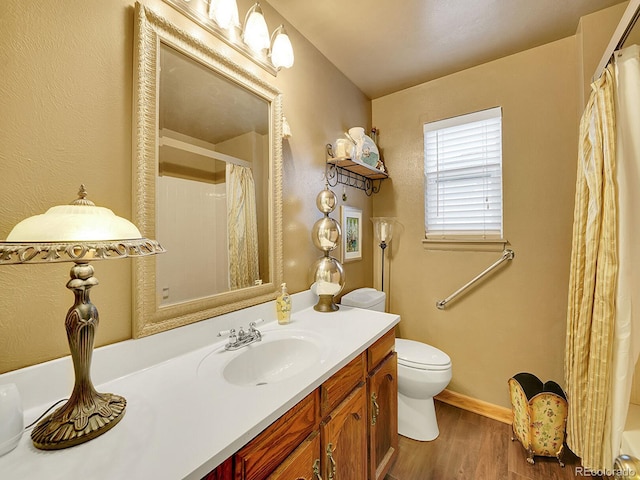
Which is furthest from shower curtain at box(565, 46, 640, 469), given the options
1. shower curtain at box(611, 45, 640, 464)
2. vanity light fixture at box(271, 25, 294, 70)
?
vanity light fixture at box(271, 25, 294, 70)

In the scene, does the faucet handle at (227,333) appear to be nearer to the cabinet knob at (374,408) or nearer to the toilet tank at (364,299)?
the cabinet knob at (374,408)

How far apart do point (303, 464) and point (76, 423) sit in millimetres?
565

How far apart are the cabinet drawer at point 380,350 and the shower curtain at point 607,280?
0.86 metres

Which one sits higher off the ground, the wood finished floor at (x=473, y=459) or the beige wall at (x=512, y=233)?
the beige wall at (x=512, y=233)

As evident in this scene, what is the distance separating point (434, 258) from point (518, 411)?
1.02 meters

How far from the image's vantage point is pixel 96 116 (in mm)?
778

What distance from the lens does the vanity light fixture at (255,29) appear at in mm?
1135

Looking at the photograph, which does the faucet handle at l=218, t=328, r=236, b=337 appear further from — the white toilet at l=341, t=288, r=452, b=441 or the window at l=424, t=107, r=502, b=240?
the window at l=424, t=107, r=502, b=240

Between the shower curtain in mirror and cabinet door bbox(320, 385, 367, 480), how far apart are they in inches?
25.1

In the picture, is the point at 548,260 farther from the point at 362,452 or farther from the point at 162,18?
the point at 162,18

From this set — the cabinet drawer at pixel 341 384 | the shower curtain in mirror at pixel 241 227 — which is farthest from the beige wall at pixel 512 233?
the shower curtain in mirror at pixel 241 227

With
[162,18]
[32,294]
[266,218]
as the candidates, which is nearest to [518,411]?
[266,218]

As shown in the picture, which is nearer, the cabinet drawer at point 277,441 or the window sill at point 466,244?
the cabinet drawer at point 277,441

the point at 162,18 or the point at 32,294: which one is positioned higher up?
the point at 162,18
